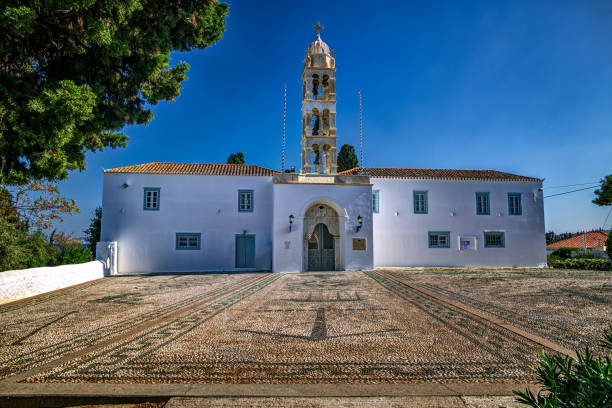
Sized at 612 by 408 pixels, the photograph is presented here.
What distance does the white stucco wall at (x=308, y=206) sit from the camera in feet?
49.1

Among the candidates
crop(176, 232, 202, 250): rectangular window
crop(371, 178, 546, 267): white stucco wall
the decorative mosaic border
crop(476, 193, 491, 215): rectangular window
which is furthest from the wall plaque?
the decorative mosaic border

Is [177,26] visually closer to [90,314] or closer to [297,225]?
[90,314]

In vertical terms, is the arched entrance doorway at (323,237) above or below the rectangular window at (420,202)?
below

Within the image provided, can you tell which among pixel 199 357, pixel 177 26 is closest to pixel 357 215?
pixel 177 26

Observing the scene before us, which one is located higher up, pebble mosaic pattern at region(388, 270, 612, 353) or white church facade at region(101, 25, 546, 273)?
white church facade at region(101, 25, 546, 273)

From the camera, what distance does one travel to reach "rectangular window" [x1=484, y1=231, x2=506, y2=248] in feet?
58.7

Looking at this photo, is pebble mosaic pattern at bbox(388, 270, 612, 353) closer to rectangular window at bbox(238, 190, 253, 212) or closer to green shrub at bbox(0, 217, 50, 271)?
rectangular window at bbox(238, 190, 253, 212)

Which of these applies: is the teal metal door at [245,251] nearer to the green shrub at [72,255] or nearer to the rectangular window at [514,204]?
the green shrub at [72,255]

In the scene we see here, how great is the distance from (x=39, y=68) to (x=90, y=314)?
515 cm

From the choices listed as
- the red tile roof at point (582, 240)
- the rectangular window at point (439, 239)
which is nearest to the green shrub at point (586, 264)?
the rectangular window at point (439, 239)

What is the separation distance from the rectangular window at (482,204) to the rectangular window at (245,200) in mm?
11694

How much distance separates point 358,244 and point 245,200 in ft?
19.1

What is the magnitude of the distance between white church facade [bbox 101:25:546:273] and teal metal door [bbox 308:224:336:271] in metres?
0.05

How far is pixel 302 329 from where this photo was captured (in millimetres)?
5238
